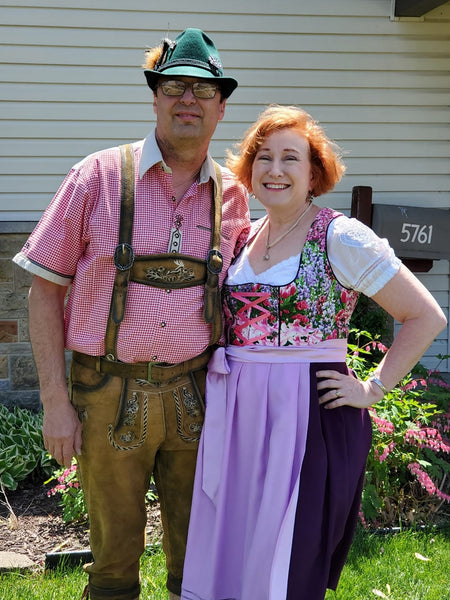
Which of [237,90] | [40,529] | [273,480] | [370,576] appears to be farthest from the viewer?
[237,90]

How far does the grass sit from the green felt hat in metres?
2.06

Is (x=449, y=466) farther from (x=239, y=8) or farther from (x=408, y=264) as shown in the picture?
(x=239, y=8)

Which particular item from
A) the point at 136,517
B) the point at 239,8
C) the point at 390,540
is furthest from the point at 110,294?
the point at 239,8

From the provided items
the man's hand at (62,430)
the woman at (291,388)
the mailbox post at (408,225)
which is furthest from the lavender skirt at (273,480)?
the mailbox post at (408,225)

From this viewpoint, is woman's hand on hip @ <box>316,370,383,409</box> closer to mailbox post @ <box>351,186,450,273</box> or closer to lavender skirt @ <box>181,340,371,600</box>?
lavender skirt @ <box>181,340,371,600</box>

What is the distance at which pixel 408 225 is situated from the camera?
548 cm

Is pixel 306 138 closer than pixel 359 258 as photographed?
No

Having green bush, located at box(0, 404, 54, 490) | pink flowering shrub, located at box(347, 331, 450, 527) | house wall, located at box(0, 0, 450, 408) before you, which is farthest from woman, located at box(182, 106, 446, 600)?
house wall, located at box(0, 0, 450, 408)

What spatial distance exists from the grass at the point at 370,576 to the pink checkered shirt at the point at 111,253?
1244 millimetres

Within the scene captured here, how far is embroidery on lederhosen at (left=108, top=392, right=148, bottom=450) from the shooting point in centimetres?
238

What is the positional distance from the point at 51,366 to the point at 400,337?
1.15 meters

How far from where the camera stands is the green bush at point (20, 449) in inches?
165

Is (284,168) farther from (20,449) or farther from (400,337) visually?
(20,449)

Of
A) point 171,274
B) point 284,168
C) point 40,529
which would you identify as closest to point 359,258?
point 284,168
